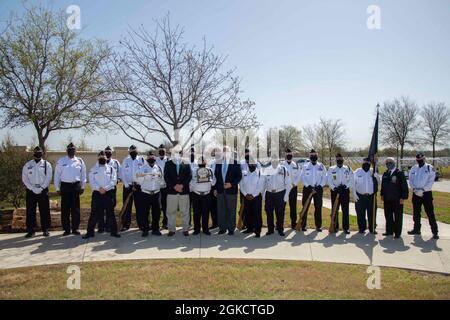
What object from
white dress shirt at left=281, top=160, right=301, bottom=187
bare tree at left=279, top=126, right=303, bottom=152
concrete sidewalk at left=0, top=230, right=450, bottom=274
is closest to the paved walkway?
concrete sidewalk at left=0, top=230, right=450, bottom=274

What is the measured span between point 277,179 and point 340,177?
67.4 inches

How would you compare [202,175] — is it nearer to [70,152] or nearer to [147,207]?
[147,207]

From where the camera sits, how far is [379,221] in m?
11.3

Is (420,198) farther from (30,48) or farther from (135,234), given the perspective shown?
(30,48)

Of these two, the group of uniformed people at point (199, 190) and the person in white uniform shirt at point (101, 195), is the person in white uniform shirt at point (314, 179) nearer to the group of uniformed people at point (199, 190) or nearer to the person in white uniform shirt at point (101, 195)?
the group of uniformed people at point (199, 190)

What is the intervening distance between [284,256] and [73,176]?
5095 millimetres

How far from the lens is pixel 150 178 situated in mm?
8836

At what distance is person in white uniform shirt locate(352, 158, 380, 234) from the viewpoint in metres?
9.15

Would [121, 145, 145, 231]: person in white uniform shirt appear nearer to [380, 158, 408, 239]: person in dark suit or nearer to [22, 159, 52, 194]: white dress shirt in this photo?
[22, 159, 52, 194]: white dress shirt

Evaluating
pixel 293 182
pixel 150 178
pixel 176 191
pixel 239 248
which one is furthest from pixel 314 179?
pixel 150 178

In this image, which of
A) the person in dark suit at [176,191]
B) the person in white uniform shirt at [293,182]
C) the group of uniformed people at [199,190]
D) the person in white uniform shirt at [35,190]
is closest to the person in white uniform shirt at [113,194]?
the group of uniformed people at [199,190]

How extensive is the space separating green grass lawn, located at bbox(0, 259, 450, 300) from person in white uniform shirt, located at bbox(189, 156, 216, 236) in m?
2.08

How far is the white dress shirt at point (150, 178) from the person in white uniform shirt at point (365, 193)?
485 centimetres
